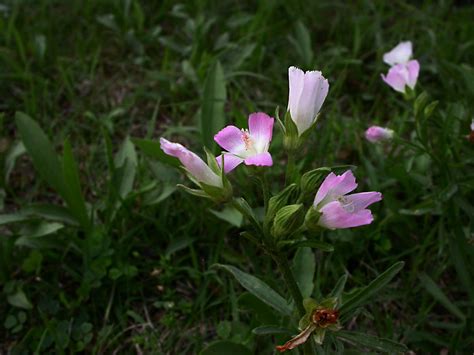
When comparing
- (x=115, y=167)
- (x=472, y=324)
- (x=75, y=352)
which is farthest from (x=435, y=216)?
(x=75, y=352)

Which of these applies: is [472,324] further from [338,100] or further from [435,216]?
[338,100]

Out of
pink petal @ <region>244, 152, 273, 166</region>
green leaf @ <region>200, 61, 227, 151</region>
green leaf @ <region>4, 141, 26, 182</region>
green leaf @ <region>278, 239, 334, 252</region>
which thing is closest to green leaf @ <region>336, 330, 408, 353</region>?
green leaf @ <region>278, 239, 334, 252</region>

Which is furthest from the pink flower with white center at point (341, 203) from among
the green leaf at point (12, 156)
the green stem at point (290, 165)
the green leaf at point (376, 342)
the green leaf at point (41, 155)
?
the green leaf at point (12, 156)

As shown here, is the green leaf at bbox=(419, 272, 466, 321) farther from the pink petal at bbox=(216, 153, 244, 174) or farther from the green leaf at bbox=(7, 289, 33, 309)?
the green leaf at bbox=(7, 289, 33, 309)

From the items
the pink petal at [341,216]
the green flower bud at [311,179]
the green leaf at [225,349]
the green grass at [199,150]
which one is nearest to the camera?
the pink petal at [341,216]

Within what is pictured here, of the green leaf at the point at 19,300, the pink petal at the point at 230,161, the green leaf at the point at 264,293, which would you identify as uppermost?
the pink petal at the point at 230,161

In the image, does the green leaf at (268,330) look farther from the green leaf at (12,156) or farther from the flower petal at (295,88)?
the green leaf at (12,156)
